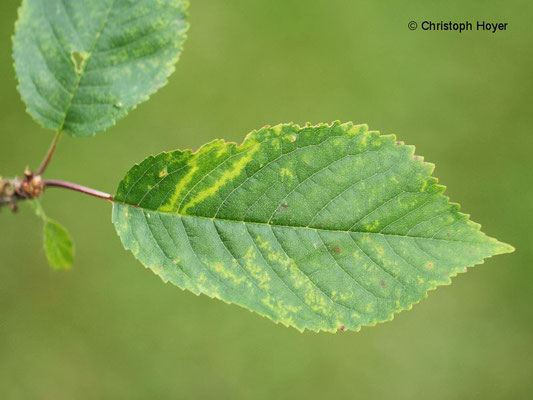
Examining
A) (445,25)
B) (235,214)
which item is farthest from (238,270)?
(445,25)

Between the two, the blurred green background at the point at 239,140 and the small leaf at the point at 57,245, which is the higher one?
the blurred green background at the point at 239,140

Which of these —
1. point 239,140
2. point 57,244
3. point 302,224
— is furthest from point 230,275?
point 239,140

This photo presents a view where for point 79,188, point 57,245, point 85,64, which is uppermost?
point 85,64

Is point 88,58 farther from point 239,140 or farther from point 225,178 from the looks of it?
point 239,140

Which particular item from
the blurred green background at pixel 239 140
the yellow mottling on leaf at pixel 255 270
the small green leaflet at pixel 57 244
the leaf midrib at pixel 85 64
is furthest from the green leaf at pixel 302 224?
the blurred green background at pixel 239 140

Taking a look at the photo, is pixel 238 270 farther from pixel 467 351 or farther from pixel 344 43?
pixel 344 43

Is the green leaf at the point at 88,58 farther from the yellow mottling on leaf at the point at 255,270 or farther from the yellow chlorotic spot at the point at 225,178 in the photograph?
the yellow mottling on leaf at the point at 255,270

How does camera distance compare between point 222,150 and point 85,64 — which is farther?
point 85,64
